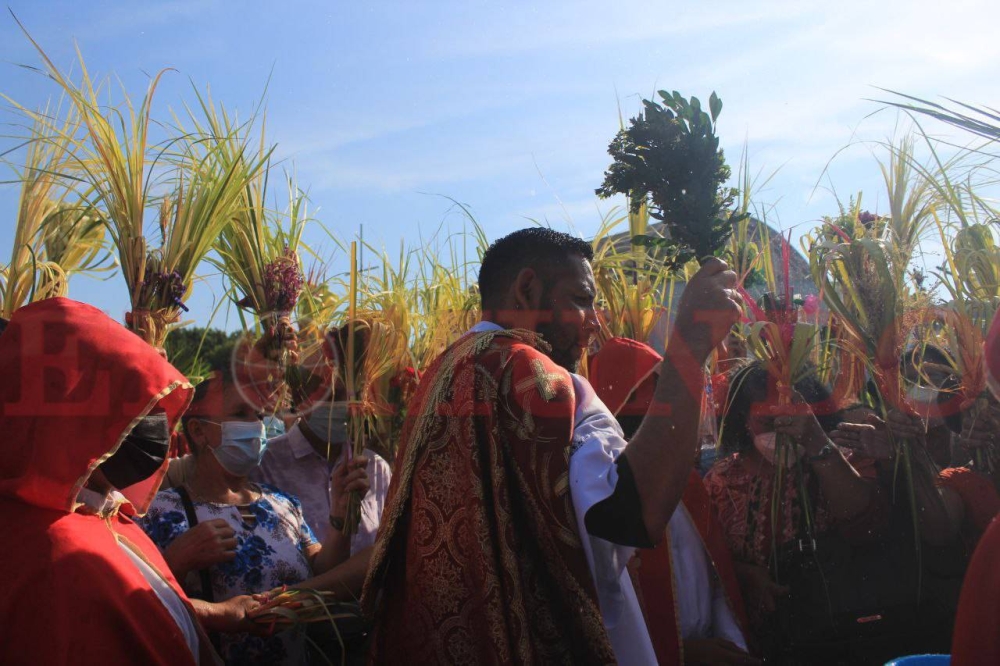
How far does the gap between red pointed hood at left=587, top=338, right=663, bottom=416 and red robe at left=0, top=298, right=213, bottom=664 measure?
1.90 metres

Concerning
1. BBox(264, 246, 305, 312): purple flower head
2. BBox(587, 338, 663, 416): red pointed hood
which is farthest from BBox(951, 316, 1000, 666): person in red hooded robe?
BBox(264, 246, 305, 312): purple flower head

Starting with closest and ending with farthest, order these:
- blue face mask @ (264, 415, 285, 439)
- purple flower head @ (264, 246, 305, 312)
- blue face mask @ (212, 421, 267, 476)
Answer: blue face mask @ (212, 421, 267, 476) < blue face mask @ (264, 415, 285, 439) < purple flower head @ (264, 246, 305, 312)

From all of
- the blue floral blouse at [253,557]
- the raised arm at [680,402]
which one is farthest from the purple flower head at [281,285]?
the raised arm at [680,402]

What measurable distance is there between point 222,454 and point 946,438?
3.29 metres

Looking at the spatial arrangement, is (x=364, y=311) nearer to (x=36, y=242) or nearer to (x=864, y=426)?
(x=36, y=242)

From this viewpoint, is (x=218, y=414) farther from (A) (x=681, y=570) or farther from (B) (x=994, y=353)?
(B) (x=994, y=353)

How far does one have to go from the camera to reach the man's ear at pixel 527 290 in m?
2.56

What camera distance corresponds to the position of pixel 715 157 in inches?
102

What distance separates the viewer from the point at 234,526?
340cm

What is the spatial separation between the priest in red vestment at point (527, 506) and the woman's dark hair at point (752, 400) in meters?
1.52

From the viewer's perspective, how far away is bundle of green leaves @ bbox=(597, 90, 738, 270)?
252 centimetres

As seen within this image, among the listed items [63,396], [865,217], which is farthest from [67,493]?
[865,217]

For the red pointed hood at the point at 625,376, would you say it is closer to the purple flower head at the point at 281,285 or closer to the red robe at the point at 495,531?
the red robe at the point at 495,531

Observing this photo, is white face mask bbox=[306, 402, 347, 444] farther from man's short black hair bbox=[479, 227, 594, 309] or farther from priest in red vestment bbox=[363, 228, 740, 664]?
priest in red vestment bbox=[363, 228, 740, 664]
